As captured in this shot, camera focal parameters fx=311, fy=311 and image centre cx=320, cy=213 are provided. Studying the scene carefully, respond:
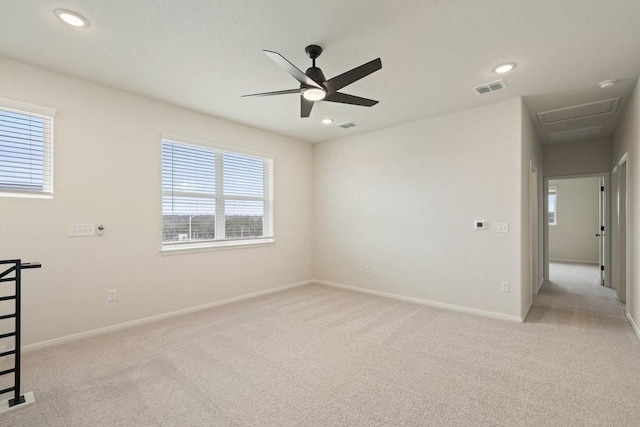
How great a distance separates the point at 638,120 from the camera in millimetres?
3209

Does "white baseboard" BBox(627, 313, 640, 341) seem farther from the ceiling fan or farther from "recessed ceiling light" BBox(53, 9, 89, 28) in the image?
"recessed ceiling light" BBox(53, 9, 89, 28)

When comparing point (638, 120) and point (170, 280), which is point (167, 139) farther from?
point (638, 120)

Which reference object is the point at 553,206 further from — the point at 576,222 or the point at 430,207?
the point at 430,207

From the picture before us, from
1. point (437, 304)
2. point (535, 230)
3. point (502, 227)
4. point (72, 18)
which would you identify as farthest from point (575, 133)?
point (72, 18)

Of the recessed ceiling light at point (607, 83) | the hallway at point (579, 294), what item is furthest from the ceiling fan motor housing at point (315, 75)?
the hallway at point (579, 294)

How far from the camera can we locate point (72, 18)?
7.50ft

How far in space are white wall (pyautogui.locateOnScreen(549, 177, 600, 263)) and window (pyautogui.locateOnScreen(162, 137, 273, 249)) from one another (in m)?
7.98

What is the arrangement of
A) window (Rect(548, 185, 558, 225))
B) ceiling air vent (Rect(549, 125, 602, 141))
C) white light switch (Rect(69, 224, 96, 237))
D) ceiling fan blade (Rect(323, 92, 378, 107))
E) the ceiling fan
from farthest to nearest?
window (Rect(548, 185, 558, 225)) < ceiling air vent (Rect(549, 125, 602, 141)) < white light switch (Rect(69, 224, 96, 237)) < ceiling fan blade (Rect(323, 92, 378, 107)) < the ceiling fan

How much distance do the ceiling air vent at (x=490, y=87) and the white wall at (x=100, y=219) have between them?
3.40 m

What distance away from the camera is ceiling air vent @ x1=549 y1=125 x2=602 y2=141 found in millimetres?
4953

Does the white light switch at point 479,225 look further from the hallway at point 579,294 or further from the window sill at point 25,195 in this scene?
the window sill at point 25,195

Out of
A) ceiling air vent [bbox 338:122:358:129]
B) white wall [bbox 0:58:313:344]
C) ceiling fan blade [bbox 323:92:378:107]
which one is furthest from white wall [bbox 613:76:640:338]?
white wall [bbox 0:58:313:344]

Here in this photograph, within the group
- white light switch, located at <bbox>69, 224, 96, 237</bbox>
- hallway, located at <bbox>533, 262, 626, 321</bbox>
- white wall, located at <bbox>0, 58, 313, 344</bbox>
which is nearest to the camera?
white wall, located at <bbox>0, 58, 313, 344</bbox>

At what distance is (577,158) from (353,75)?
18.5 feet
